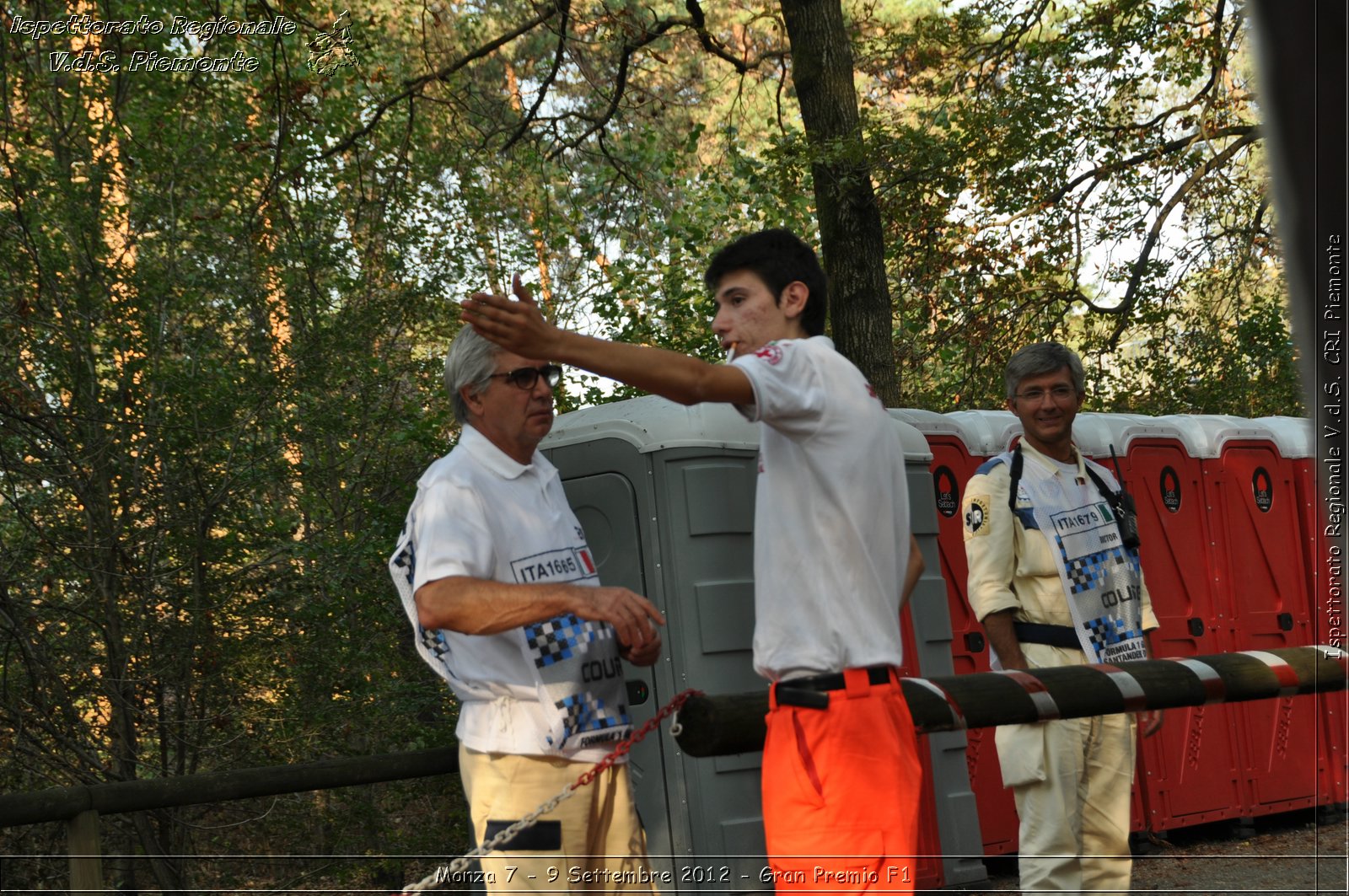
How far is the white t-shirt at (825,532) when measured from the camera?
2582mm

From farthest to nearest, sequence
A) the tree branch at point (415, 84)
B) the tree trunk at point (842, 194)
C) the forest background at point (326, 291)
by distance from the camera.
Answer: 1. the tree branch at point (415, 84)
2. the tree trunk at point (842, 194)
3. the forest background at point (326, 291)

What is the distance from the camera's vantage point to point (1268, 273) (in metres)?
15.0

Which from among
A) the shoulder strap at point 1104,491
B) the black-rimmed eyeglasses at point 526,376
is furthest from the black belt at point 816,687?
the shoulder strap at point 1104,491

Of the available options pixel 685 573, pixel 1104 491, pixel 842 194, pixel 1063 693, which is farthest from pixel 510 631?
pixel 842 194

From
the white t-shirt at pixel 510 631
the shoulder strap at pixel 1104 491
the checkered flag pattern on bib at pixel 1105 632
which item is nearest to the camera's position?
the white t-shirt at pixel 510 631

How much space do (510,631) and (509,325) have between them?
798 millimetres

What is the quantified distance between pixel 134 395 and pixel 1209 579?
6560 mm

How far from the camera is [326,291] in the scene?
945 cm

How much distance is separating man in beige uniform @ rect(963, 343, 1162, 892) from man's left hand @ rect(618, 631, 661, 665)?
196cm

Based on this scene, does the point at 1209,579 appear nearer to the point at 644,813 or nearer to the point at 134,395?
the point at 644,813

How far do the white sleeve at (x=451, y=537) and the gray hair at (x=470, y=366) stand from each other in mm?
306

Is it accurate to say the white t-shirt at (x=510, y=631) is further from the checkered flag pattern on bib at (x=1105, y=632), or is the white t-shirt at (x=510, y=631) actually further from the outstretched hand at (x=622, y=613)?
the checkered flag pattern on bib at (x=1105, y=632)

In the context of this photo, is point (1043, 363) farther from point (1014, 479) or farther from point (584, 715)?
point (584, 715)

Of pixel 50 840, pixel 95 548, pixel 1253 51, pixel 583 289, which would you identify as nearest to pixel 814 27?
pixel 583 289
